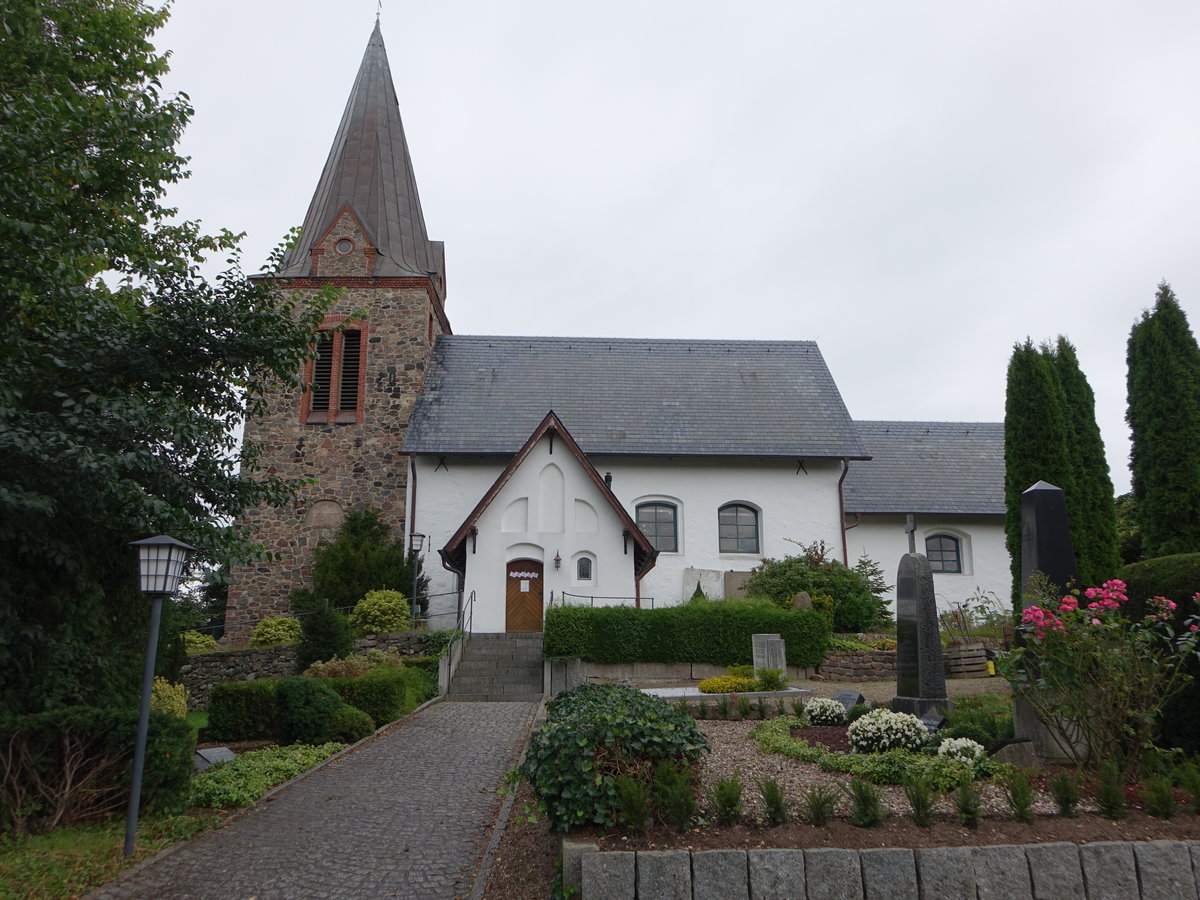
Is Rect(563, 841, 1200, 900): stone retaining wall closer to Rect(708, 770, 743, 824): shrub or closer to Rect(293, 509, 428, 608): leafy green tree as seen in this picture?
Rect(708, 770, 743, 824): shrub

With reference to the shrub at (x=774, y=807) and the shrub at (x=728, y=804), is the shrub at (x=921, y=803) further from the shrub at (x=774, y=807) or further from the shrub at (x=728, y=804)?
the shrub at (x=728, y=804)

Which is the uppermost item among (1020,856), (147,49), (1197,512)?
(147,49)

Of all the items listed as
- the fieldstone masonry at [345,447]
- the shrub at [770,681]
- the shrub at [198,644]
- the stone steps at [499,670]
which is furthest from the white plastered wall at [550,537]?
the shrub at [770,681]

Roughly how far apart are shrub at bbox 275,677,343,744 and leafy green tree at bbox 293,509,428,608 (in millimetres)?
9435

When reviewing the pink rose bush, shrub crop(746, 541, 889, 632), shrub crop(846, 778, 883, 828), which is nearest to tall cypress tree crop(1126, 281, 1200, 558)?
shrub crop(746, 541, 889, 632)

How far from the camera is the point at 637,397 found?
2448 centimetres

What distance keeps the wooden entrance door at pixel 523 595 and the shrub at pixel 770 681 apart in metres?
7.23

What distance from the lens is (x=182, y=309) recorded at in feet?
27.7

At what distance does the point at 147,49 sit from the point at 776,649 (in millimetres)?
13101

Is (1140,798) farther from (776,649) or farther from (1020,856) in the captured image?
(776,649)

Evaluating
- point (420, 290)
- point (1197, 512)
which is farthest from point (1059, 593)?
point (420, 290)

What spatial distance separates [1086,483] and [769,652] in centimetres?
713

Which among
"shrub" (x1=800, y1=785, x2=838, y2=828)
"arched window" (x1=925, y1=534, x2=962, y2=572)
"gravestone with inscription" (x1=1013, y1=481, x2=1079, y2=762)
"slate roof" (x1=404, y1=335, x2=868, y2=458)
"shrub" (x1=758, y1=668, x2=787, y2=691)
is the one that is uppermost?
"slate roof" (x1=404, y1=335, x2=868, y2=458)

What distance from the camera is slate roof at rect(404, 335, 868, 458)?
2252cm
